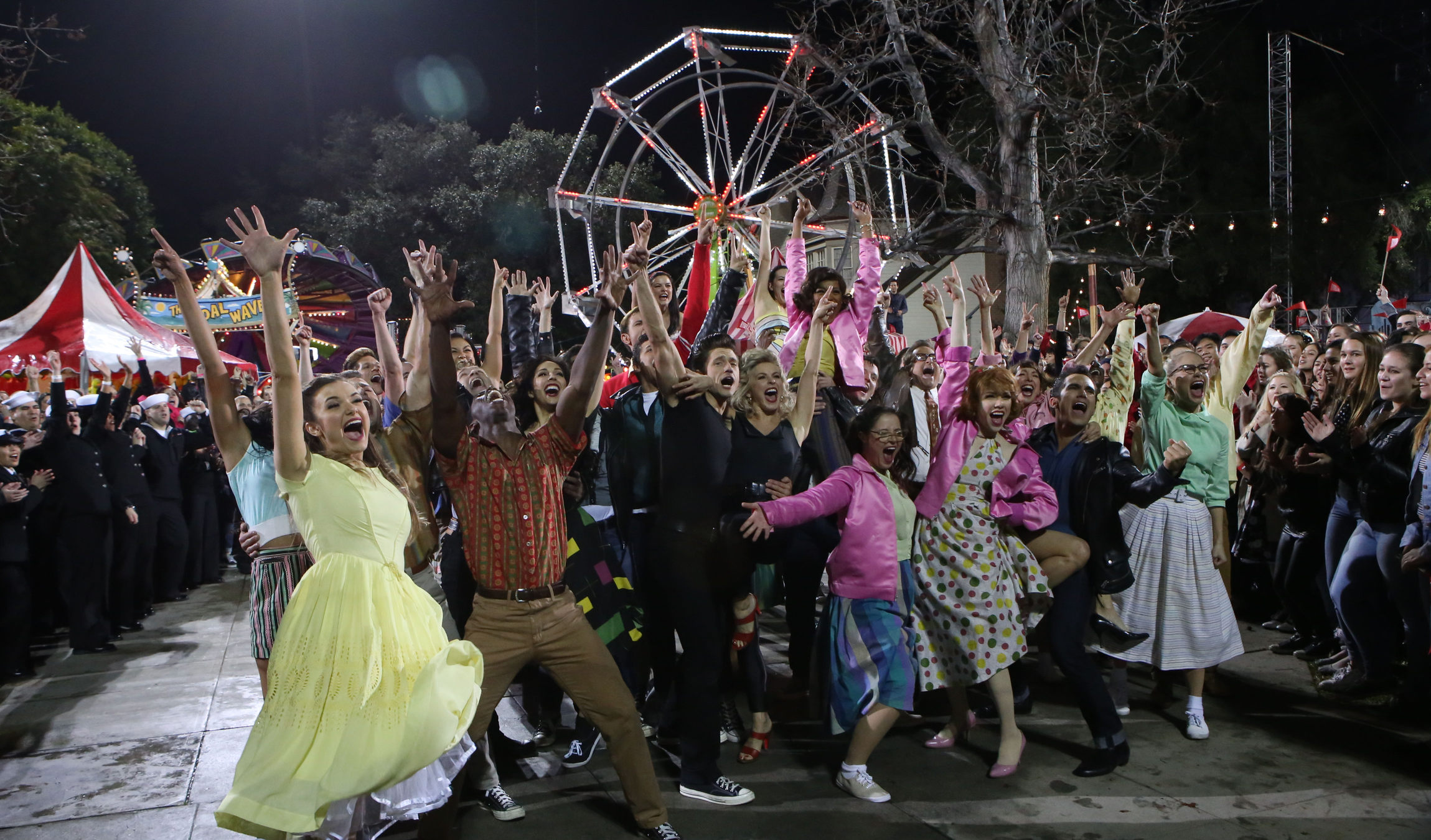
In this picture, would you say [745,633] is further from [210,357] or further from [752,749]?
[210,357]

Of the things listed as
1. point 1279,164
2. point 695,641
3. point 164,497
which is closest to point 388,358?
point 695,641

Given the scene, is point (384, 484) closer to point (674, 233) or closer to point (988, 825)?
point (988, 825)

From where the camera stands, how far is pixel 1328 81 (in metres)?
30.6

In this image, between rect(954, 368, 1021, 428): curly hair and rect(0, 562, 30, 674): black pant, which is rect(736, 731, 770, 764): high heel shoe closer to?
rect(954, 368, 1021, 428): curly hair

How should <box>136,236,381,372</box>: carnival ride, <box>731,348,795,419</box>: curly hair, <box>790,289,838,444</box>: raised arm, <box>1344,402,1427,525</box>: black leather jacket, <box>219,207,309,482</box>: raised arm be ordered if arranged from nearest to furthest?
<box>219,207,309,482</box>: raised arm → <box>731,348,795,419</box>: curly hair → <box>790,289,838,444</box>: raised arm → <box>1344,402,1427,525</box>: black leather jacket → <box>136,236,381,372</box>: carnival ride

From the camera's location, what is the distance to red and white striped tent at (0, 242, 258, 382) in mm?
15953

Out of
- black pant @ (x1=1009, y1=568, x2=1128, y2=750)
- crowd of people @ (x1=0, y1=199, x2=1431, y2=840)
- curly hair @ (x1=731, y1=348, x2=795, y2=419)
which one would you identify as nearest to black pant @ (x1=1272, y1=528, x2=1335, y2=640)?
crowd of people @ (x1=0, y1=199, x2=1431, y2=840)

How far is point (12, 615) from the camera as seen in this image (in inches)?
261

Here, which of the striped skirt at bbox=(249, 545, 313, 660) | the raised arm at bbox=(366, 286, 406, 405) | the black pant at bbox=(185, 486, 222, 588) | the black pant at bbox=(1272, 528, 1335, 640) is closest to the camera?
the striped skirt at bbox=(249, 545, 313, 660)

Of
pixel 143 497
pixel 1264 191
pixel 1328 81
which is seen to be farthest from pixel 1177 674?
pixel 1328 81

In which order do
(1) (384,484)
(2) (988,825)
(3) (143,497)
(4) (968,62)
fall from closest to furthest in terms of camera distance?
(1) (384,484) < (2) (988,825) < (3) (143,497) < (4) (968,62)

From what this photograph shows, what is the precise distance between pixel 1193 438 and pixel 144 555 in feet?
26.8

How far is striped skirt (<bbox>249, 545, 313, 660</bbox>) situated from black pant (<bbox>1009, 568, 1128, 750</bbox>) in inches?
124

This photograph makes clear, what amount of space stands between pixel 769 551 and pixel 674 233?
14232 mm
